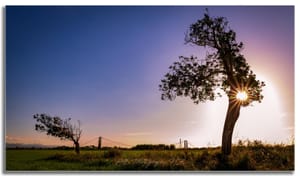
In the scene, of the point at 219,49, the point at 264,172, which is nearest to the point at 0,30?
the point at 219,49

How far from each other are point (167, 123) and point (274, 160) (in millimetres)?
853

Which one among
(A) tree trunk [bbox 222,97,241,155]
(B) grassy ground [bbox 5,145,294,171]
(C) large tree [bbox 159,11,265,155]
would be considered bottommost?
(B) grassy ground [bbox 5,145,294,171]

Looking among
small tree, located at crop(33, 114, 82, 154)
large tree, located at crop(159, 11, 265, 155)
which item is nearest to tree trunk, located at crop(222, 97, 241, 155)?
large tree, located at crop(159, 11, 265, 155)

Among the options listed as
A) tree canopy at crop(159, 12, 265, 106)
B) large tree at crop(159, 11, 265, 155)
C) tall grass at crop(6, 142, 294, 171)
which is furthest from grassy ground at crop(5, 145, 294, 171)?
tree canopy at crop(159, 12, 265, 106)

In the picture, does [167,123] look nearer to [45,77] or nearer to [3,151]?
[45,77]

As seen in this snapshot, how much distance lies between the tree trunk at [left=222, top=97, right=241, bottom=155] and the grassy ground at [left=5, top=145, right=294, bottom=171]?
0.16 ft

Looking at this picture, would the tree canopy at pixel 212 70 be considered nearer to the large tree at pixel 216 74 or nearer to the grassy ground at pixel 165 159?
the large tree at pixel 216 74

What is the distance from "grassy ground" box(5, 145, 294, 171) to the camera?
3648mm

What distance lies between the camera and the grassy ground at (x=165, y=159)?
3.65 metres

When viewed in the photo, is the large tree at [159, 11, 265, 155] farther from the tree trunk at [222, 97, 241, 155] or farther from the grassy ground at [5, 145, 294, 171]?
the grassy ground at [5, 145, 294, 171]

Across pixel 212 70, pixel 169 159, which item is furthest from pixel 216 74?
pixel 169 159

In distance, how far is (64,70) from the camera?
3.70 metres

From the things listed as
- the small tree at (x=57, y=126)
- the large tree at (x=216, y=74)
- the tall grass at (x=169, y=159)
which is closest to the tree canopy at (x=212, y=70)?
the large tree at (x=216, y=74)

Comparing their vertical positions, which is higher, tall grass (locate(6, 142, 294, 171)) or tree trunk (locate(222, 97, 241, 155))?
tree trunk (locate(222, 97, 241, 155))
